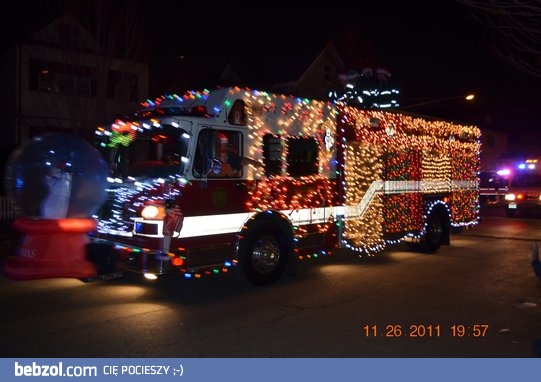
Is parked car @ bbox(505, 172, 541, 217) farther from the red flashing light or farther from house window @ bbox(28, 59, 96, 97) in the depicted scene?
the red flashing light

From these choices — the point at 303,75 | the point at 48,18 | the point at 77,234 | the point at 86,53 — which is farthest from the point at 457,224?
the point at 303,75

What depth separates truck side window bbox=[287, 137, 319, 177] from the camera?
8602 millimetres

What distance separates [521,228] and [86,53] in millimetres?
13759

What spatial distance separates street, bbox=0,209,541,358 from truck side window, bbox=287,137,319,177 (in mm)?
1787

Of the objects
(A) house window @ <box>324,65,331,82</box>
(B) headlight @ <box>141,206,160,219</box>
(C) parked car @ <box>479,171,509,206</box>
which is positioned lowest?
(B) headlight @ <box>141,206,160,219</box>

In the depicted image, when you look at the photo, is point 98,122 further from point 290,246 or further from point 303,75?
point 303,75

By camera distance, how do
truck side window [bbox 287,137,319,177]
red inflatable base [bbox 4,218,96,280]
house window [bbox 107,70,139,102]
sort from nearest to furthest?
red inflatable base [bbox 4,218,96,280] → truck side window [bbox 287,137,319,177] → house window [bbox 107,70,139,102]

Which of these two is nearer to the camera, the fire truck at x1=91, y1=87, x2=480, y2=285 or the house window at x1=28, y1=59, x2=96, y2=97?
the fire truck at x1=91, y1=87, x2=480, y2=285

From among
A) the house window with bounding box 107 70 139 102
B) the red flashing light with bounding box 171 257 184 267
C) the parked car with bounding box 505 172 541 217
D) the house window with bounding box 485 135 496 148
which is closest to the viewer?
the red flashing light with bounding box 171 257 184 267

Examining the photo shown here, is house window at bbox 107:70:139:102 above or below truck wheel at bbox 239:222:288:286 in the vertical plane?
above

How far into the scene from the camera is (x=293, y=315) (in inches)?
263

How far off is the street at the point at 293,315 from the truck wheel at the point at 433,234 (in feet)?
5.35

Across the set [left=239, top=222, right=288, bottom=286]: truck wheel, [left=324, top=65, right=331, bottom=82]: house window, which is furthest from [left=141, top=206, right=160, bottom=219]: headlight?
[left=324, top=65, right=331, bottom=82]: house window

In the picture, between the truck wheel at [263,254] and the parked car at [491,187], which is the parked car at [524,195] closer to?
the parked car at [491,187]
